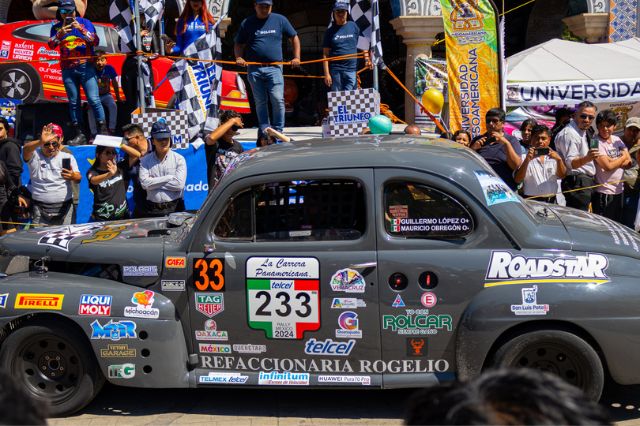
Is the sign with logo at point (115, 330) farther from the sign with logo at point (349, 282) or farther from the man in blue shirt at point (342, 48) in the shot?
the man in blue shirt at point (342, 48)

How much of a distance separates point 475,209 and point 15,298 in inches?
117

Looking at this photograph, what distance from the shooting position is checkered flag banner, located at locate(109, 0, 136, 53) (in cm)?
959

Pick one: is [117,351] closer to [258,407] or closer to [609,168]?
[258,407]

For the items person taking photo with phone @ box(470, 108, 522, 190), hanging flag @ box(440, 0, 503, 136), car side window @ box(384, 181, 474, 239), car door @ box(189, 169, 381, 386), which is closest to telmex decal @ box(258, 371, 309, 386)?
car door @ box(189, 169, 381, 386)

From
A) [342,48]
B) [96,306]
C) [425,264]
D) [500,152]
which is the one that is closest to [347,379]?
[425,264]

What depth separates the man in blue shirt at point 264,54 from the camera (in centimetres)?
961

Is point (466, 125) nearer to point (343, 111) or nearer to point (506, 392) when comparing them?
point (343, 111)

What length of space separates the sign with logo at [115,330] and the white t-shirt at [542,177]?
411cm

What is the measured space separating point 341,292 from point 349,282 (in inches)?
3.1

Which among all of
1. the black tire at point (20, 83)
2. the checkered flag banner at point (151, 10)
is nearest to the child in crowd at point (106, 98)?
the checkered flag banner at point (151, 10)

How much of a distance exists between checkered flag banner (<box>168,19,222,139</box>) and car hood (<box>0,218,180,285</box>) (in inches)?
150

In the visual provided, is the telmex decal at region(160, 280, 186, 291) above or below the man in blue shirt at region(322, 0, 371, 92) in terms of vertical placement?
below

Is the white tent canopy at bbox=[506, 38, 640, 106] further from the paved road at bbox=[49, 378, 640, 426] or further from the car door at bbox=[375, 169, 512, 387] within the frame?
the car door at bbox=[375, 169, 512, 387]

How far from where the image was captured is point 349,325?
15.7 ft
